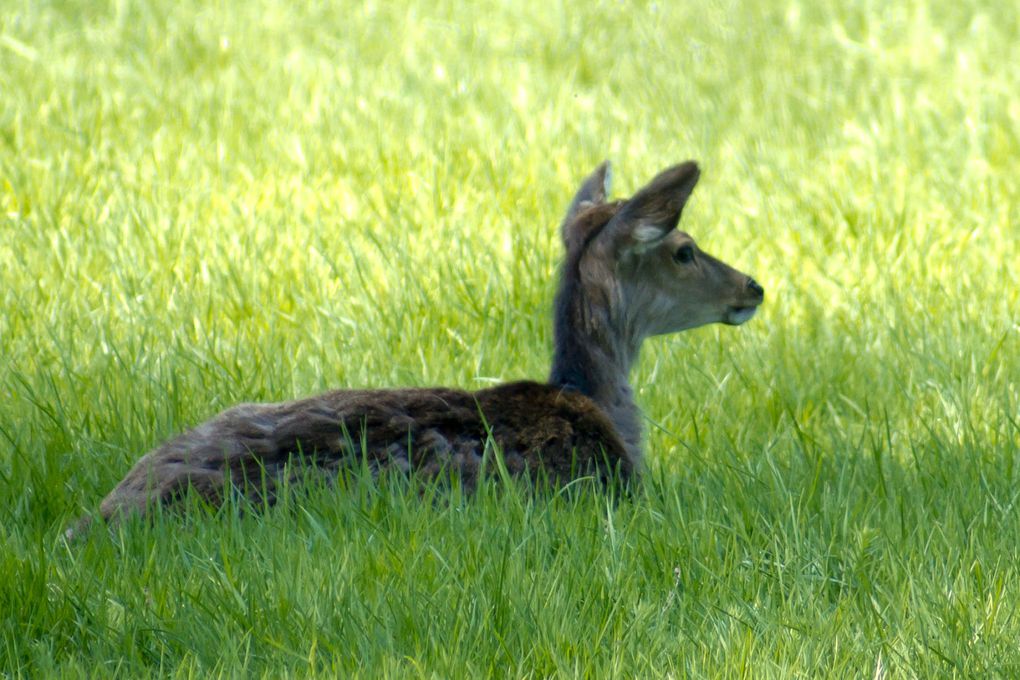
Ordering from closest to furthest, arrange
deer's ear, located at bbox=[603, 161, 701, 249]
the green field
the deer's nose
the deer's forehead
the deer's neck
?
the green field → deer's ear, located at bbox=[603, 161, 701, 249] → the deer's neck → the deer's forehead → the deer's nose

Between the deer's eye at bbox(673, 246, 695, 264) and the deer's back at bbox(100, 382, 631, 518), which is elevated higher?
the deer's eye at bbox(673, 246, 695, 264)

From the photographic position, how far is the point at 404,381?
18.1 ft

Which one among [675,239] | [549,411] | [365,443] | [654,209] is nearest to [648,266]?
[675,239]

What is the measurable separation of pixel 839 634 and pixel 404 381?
246cm

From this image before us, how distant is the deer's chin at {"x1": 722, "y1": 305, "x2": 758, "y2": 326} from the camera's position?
5.33 metres

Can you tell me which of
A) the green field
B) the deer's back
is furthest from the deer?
the green field

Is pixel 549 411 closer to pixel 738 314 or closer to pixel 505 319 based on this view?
pixel 738 314

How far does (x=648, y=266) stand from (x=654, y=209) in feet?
1.20

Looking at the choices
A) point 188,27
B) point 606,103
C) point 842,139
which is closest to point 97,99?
point 188,27

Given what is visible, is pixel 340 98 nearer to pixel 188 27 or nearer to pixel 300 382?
pixel 188 27

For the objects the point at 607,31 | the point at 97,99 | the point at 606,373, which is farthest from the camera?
the point at 607,31

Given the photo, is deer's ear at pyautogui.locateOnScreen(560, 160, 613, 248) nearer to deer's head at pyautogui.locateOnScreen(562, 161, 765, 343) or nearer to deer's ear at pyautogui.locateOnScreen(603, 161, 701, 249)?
deer's head at pyautogui.locateOnScreen(562, 161, 765, 343)

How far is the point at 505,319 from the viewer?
600cm

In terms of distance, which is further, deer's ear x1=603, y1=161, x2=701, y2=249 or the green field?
deer's ear x1=603, y1=161, x2=701, y2=249
